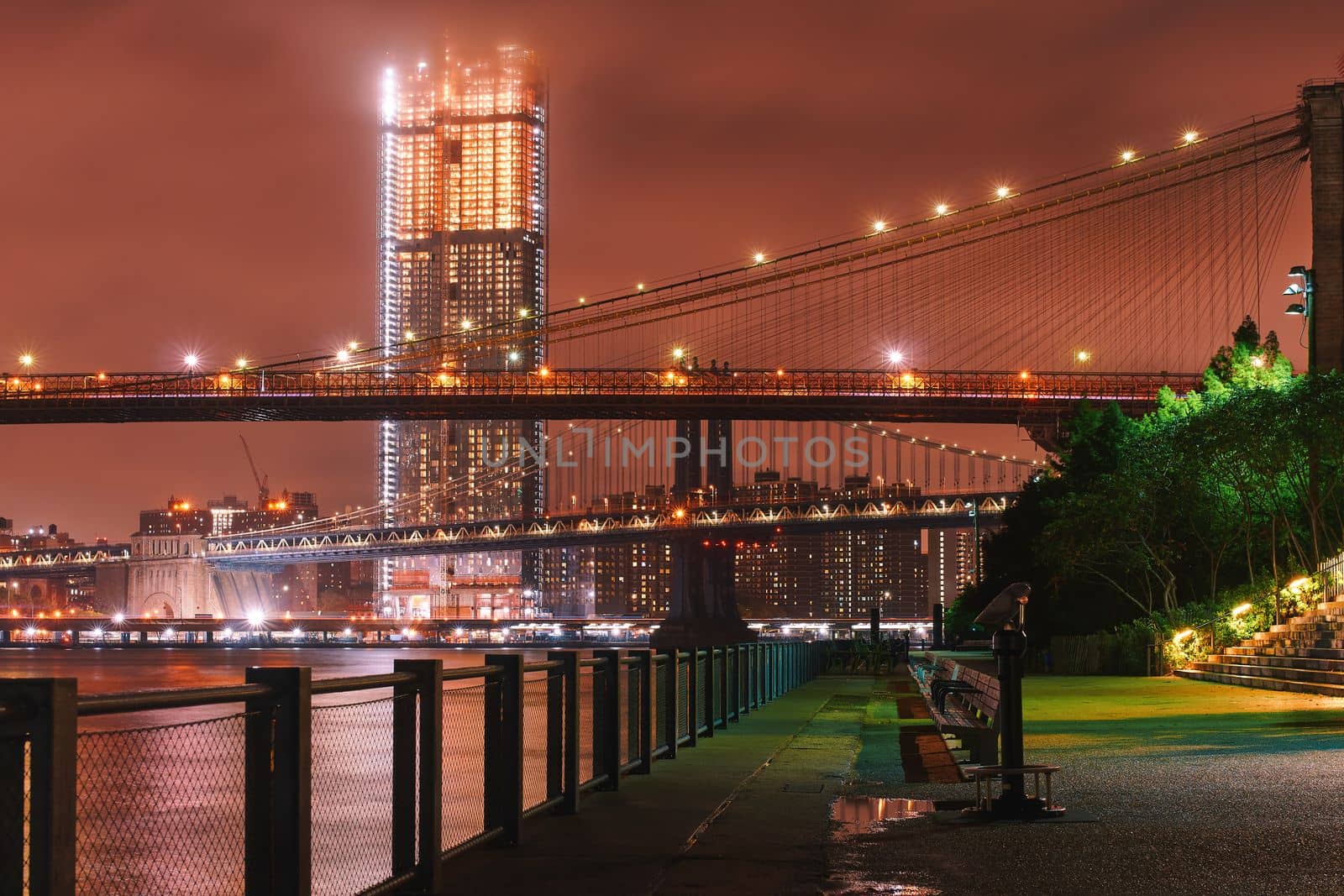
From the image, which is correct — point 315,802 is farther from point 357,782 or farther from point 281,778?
point 281,778

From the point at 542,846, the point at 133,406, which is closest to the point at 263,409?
the point at 133,406

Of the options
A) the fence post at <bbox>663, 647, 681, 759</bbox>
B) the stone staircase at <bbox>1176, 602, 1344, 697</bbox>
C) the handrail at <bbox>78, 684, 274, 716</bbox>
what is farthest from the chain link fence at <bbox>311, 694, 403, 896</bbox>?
the stone staircase at <bbox>1176, 602, 1344, 697</bbox>

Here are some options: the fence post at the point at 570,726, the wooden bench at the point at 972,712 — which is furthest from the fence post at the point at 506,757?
the wooden bench at the point at 972,712

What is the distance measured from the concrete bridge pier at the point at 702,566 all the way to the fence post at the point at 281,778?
302 ft

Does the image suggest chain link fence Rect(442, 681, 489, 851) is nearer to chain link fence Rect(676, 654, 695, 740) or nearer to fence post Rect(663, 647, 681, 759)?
fence post Rect(663, 647, 681, 759)

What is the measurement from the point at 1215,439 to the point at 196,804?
959 inches

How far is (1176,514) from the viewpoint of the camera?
36.6 metres

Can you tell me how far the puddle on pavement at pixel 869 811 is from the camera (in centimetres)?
949

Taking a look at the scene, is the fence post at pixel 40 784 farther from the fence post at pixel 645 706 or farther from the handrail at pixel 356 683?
the fence post at pixel 645 706

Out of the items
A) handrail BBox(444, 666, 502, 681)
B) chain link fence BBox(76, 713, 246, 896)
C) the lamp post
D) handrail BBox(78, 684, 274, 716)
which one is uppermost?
the lamp post

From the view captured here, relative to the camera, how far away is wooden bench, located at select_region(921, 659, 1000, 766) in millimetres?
11750

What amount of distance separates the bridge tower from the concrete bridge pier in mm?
60187

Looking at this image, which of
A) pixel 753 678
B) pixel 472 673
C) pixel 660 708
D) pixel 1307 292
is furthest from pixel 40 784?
pixel 1307 292

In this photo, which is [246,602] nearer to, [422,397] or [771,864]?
[422,397]
